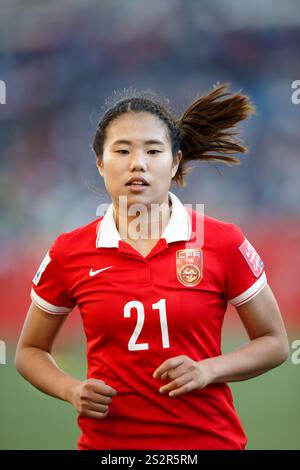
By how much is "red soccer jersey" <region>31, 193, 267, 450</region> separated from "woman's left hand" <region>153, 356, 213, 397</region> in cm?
8

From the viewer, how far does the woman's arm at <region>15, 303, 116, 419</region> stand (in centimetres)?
129

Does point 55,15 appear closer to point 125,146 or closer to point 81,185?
point 81,185

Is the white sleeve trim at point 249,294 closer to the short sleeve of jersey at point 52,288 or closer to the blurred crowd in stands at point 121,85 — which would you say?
the short sleeve of jersey at point 52,288

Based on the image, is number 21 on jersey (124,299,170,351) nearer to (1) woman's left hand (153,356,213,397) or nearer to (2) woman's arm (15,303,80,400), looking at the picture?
(1) woman's left hand (153,356,213,397)

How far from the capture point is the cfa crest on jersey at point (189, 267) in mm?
1375

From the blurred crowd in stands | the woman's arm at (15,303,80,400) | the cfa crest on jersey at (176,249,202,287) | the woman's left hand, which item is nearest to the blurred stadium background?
the blurred crowd in stands

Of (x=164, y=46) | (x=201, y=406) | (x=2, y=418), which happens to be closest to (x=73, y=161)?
(x=164, y=46)

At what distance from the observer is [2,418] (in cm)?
231

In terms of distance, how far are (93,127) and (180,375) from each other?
1299mm

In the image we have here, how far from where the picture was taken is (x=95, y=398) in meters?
1.28

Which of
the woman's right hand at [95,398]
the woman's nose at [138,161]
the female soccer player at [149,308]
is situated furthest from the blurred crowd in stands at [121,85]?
the woman's right hand at [95,398]

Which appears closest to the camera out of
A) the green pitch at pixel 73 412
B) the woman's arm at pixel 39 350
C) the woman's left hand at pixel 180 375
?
the woman's left hand at pixel 180 375

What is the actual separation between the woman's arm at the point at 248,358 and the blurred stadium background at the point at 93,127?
87cm

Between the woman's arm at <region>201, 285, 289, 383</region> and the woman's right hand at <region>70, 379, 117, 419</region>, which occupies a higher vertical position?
the woman's arm at <region>201, 285, 289, 383</region>
